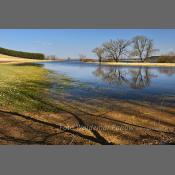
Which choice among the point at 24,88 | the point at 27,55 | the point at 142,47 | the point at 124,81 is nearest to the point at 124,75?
the point at 124,81

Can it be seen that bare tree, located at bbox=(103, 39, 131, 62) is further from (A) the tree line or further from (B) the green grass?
(B) the green grass

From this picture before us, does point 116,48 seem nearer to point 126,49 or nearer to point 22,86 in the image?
point 126,49

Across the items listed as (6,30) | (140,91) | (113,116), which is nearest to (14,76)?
(6,30)

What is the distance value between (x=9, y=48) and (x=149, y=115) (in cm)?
512

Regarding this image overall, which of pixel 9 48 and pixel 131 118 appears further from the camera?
pixel 9 48

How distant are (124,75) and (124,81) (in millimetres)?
252

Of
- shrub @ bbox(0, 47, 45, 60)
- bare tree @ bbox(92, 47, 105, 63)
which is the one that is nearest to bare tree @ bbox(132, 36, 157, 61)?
bare tree @ bbox(92, 47, 105, 63)

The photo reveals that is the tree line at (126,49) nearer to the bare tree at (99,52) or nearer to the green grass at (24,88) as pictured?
the bare tree at (99,52)

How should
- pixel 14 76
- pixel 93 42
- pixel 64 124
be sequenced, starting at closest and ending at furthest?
pixel 64 124 → pixel 93 42 → pixel 14 76

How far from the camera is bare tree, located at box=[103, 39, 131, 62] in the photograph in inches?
370

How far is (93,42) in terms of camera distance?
31.0 ft

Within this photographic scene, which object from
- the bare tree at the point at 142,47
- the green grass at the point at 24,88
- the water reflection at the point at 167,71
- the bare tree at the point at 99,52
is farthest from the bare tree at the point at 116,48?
the green grass at the point at 24,88

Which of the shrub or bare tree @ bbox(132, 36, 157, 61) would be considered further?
the shrub

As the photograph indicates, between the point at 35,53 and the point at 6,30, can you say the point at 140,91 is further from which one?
the point at 6,30
